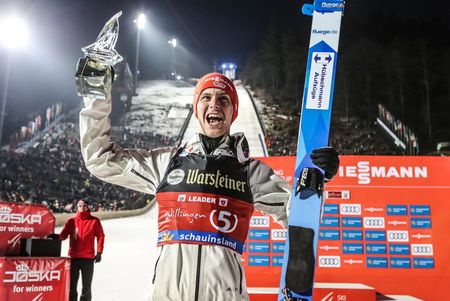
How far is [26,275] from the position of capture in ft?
13.0

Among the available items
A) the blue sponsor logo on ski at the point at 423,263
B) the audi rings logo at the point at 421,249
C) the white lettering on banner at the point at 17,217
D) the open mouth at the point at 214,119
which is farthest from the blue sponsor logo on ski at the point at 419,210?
the white lettering on banner at the point at 17,217

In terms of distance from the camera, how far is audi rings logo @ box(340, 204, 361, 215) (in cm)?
462

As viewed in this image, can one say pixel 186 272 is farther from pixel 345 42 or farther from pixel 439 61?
pixel 345 42

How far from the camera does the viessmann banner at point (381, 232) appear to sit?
4.46m

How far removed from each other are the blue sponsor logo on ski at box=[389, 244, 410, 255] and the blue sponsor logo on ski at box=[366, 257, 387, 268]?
115mm

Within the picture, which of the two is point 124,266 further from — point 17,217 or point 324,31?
point 324,31

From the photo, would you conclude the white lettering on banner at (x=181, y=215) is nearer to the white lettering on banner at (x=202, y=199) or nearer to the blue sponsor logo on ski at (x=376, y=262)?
the white lettering on banner at (x=202, y=199)

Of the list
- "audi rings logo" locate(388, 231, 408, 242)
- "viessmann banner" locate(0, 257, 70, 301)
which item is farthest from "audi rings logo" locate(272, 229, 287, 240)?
"viessmann banner" locate(0, 257, 70, 301)

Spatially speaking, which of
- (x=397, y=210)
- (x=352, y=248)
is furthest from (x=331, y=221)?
(x=397, y=210)

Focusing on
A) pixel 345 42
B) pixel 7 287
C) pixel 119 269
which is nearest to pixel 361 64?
pixel 345 42

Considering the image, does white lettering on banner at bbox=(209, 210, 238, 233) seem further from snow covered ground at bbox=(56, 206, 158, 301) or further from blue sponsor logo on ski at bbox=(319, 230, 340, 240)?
blue sponsor logo on ski at bbox=(319, 230, 340, 240)

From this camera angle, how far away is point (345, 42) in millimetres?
27062

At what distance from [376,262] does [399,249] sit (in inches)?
11.1

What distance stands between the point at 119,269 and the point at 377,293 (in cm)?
365
